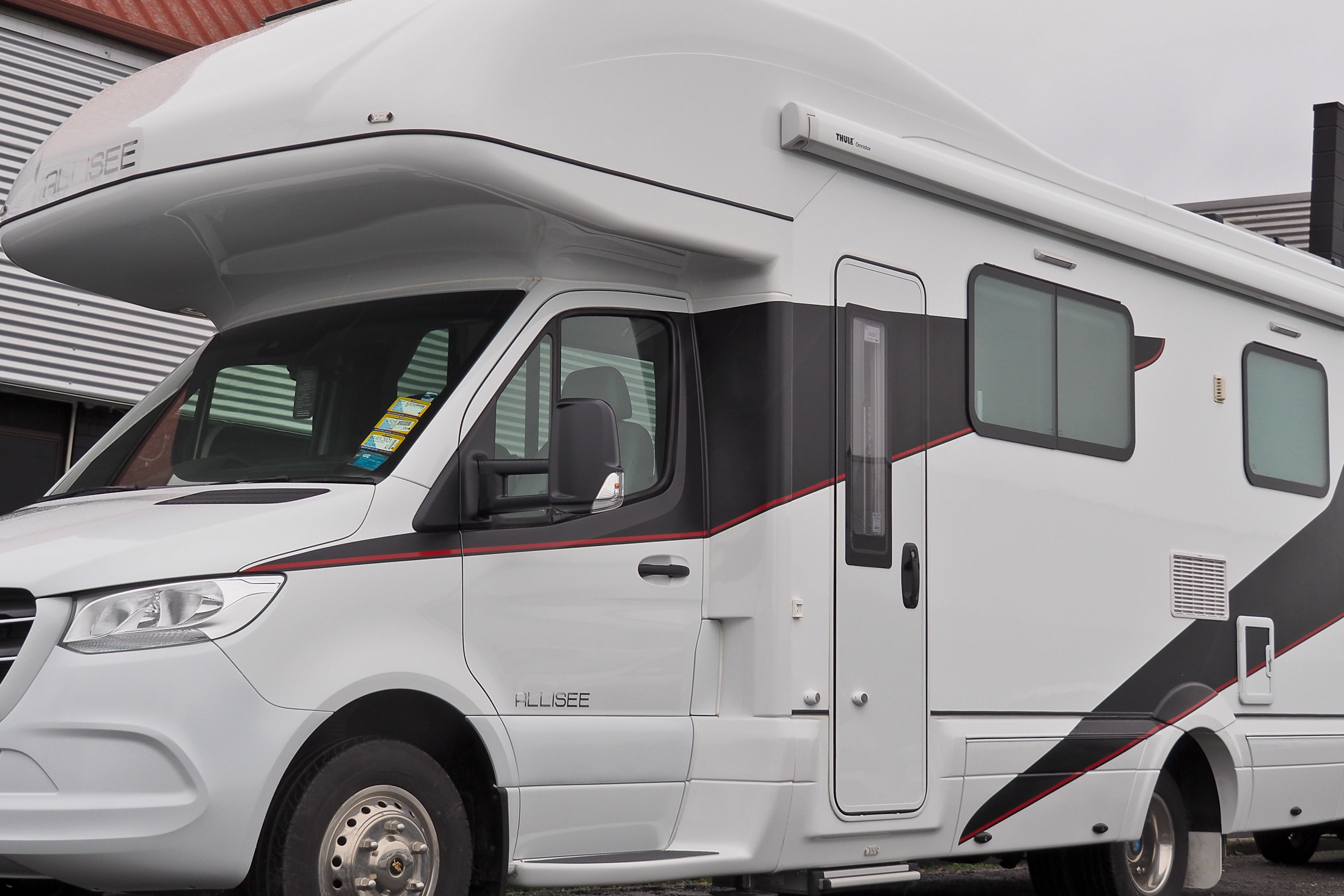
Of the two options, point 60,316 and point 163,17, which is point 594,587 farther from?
point 163,17

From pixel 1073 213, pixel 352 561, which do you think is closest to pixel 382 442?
pixel 352 561

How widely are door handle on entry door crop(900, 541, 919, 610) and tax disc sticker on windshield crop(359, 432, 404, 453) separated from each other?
7.17 feet

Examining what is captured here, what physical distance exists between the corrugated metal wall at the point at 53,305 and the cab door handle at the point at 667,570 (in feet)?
23.9

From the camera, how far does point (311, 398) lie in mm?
5520

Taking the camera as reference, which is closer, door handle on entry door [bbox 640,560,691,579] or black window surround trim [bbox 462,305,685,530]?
black window surround trim [bbox 462,305,685,530]

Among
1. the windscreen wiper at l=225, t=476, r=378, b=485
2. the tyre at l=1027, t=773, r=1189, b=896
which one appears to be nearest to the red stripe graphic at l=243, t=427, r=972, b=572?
the windscreen wiper at l=225, t=476, r=378, b=485

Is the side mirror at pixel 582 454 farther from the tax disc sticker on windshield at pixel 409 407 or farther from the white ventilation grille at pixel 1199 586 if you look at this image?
the white ventilation grille at pixel 1199 586

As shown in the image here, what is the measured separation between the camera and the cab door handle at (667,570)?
219 inches

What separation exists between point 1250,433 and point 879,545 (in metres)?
2.95

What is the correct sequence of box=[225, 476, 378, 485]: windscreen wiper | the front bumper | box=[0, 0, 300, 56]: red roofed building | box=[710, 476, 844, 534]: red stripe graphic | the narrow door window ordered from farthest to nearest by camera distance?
box=[0, 0, 300, 56]: red roofed building, the narrow door window, box=[710, 476, 844, 534]: red stripe graphic, box=[225, 476, 378, 485]: windscreen wiper, the front bumper

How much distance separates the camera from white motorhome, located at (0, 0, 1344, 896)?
4.52 metres

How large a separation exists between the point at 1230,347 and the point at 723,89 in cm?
360

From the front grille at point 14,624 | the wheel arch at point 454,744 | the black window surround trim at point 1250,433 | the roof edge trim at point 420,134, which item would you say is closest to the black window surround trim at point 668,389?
the roof edge trim at point 420,134

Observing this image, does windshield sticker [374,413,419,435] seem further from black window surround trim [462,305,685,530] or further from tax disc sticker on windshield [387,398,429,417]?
black window surround trim [462,305,685,530]
